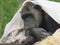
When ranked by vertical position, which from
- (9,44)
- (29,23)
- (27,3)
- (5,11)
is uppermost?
(5,11)

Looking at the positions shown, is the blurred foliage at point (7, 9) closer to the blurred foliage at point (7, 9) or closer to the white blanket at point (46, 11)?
the blurred foliage at point (7, 9)

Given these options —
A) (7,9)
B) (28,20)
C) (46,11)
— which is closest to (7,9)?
(7,9)

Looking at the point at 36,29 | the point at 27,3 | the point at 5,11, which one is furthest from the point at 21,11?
the point at 5,11

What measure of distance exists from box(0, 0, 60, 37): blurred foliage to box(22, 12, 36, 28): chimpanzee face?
2.80 ft

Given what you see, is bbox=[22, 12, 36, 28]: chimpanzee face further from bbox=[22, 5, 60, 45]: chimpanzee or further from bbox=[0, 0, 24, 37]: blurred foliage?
bbox=[0, 0, 24, 37]: blurred foliage

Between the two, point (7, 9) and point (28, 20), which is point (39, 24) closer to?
point (28, 20)

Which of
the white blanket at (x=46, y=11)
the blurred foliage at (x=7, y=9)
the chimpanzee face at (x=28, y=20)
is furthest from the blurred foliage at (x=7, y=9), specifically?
the chimpanzee face at (x=28, y=20)

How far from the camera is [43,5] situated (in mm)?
5879

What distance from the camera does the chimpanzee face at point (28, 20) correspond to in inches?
225

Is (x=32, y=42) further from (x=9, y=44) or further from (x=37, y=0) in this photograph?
(x=37, y=0)

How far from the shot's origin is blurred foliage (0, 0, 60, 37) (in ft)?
22.9

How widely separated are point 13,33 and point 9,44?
19.2 inches

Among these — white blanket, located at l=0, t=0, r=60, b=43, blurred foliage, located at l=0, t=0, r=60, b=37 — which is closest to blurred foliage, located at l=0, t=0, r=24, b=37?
blurred foliage, located at l=0, t=0, r=60, b=37

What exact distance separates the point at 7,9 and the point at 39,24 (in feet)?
5.43
